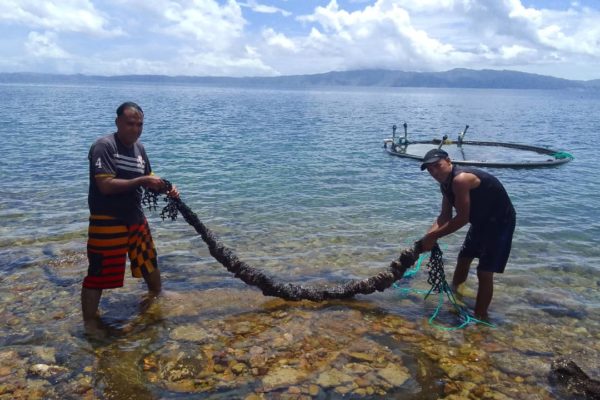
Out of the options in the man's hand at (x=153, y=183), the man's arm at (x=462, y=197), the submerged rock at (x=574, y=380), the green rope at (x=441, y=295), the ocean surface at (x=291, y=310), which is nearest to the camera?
the submerged rock at (x=574, y=380)

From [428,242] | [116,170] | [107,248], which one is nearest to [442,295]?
[428,242]

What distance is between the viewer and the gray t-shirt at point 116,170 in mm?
5812

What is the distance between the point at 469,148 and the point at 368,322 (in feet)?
90.3

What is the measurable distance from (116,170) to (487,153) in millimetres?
28198

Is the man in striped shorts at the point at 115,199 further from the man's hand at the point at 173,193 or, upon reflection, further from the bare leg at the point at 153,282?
the bare leg at the point at 153,282

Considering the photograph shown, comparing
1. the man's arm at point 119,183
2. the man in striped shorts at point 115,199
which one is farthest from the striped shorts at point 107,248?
the man's arm at point 119,183

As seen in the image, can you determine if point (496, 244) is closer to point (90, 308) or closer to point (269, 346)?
point (269, 346)

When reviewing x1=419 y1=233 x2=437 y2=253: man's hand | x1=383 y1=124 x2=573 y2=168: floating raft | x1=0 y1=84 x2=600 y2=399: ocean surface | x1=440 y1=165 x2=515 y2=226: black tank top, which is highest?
x1=440 y1=165 x2=515 y2=226: black tank top

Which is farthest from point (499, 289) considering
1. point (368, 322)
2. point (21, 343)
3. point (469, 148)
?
point (469, 148)

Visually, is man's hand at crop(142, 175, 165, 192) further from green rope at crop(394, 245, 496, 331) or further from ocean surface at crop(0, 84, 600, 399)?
green rope at crop(394, 245, 496, 331)

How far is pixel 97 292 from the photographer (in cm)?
666

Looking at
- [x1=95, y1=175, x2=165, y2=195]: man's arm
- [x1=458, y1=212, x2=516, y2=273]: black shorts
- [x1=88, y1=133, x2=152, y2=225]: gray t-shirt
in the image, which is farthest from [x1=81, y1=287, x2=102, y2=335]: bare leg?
[x1=458, y1=212, x2=516, y2=273]: black shorts

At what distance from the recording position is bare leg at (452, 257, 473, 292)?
8026mm

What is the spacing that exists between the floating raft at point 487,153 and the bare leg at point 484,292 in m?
17.8
